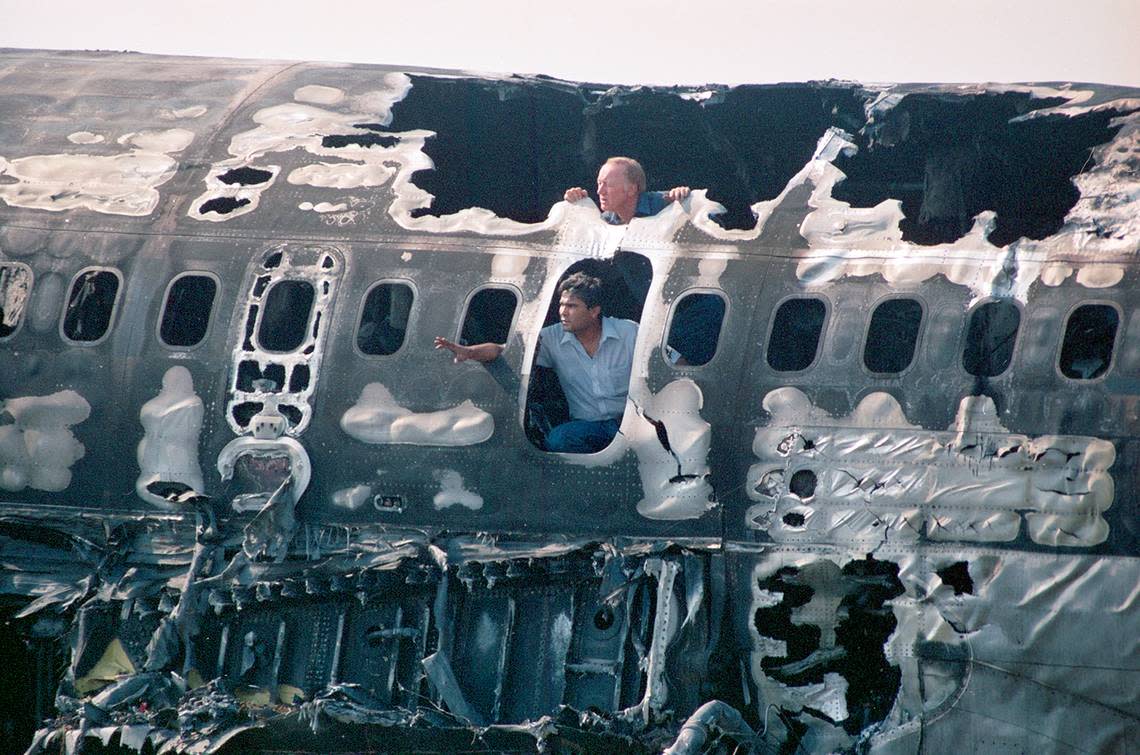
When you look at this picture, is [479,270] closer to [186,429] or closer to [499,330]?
[499,330]

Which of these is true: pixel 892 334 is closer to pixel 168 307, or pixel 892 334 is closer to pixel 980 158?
pixel 980 158

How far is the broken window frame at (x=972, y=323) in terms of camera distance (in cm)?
1190

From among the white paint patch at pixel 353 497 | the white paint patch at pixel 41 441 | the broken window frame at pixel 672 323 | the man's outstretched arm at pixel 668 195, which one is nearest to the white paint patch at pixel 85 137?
the white paint patch at pixel 41 441

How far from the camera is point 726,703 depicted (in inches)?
475

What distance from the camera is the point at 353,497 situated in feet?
43.4

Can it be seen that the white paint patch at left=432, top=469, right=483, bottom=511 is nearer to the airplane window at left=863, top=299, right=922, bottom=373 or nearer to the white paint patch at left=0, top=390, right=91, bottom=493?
the white paint patch at left=0, top=390, right=91, bottom=493

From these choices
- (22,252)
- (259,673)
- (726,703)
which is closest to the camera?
(726,703)

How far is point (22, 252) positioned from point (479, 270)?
15.6 feet

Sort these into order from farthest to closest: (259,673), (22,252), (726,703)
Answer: (22,252) → (259,673) → (726,703)

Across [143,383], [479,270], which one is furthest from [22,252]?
[479,270]

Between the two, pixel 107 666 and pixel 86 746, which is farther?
pixel 107 666

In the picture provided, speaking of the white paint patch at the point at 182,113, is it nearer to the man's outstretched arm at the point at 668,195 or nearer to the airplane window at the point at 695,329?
the man's outstretched arm at the point at 668,195

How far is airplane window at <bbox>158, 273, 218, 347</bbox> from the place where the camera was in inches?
556

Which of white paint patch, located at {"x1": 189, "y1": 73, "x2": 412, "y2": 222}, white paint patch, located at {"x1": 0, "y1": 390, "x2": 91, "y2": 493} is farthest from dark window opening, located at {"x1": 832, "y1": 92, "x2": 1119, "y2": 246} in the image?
white paint patch, located at {"x1": 0, "y1": 390, "x2": 91, "y2": 493}
